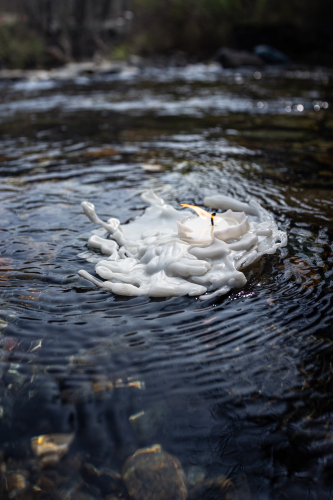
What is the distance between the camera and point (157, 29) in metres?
27.6

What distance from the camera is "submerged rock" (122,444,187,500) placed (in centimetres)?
111

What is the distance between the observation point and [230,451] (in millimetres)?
1206

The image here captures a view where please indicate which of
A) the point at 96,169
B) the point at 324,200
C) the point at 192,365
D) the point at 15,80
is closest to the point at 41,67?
the point at 15,80

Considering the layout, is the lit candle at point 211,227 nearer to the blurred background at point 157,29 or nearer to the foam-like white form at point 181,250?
the foam-like white form at point 181,250

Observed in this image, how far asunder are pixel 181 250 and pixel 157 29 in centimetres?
3030

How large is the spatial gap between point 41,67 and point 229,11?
13.8 m

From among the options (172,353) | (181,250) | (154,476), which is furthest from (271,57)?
(154,476)

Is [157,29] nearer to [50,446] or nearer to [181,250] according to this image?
[181,250]

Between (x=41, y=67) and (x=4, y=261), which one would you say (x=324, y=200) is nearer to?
(x=4, y=261)

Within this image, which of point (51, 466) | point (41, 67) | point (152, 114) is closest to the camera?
point (51, 466)

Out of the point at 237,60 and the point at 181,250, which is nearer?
the point at 181,250

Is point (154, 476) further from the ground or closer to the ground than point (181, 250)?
closer to the ground

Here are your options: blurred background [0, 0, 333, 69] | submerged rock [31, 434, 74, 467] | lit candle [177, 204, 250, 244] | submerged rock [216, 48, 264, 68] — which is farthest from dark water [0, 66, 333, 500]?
blurred background [0, 0, 333, 69]

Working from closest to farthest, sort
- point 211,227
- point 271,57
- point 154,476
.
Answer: point 154,476 < point 211,227 < point 271,57
